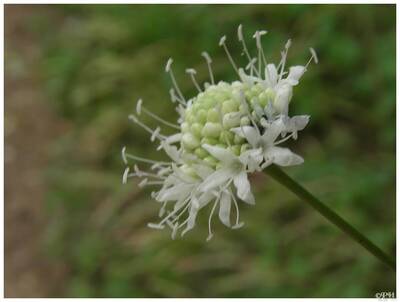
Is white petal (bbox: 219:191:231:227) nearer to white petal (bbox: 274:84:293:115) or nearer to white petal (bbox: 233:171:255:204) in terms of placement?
white petal (bbox: 233:171:255:204)

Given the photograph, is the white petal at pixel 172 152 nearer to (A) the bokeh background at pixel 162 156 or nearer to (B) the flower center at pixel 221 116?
(B) the flower center at pixel 221 116

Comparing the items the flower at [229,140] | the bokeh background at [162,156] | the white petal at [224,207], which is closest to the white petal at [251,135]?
the flower at [229,140]

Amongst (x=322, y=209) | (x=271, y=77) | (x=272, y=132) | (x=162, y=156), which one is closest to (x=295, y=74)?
(x=271, y=77)

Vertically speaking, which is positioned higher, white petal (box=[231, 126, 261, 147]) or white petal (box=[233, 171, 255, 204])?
white petal (box=[231, 126, 261, 147])

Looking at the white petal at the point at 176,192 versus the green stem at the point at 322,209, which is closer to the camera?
the green stem at the point at 322,209

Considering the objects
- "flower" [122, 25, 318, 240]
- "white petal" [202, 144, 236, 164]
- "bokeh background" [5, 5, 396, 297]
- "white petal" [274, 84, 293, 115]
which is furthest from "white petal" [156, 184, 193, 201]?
"bokeh background" [5, 5, 396, 297]

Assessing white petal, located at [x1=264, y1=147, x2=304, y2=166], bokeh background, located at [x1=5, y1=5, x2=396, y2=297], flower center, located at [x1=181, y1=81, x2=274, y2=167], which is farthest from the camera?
bokeh background, located at [x1=5, y1=5, x2=396, y2=297]

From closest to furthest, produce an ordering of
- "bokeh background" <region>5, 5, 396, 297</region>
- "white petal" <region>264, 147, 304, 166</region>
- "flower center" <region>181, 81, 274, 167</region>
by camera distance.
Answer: "white petal" <region>264, 147, 304, 166</region>
"flower center" <region>181, 81, 274, 167</region>
"bokeh background" <region>5, 5, 396, 297</region>
